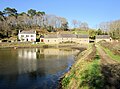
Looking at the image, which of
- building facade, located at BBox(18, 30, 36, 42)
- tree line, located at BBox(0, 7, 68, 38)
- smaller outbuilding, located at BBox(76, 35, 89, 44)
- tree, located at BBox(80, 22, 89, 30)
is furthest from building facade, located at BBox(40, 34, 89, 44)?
tree, located at BBox(80, 22, 89, 30)

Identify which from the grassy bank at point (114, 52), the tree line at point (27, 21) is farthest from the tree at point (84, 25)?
the grassy bank at point (114, 52)

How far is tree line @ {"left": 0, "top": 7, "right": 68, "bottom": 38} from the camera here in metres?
97.2

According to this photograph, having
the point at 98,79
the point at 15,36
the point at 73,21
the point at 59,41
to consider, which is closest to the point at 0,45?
the point at 15,36

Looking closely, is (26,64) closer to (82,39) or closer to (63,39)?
(63,39)

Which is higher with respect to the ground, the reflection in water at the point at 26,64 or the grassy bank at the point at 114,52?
the grassy bank at the point at 114,52

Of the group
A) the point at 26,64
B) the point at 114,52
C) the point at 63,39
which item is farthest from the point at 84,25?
the point at 26,64

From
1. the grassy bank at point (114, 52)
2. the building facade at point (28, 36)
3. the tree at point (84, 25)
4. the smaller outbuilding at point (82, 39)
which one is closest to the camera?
the grassy bank at point (114, 52)

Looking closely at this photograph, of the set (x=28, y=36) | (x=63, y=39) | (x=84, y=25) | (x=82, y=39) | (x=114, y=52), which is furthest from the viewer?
(x=84, y=25)

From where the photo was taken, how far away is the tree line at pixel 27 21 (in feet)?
319

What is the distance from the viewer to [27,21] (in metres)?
117

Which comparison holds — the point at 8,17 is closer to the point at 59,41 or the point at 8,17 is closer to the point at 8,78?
the point at 59,41

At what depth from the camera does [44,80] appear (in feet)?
72.6

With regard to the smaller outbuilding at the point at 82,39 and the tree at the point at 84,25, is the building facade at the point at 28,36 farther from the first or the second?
the tree at the point at 84,25

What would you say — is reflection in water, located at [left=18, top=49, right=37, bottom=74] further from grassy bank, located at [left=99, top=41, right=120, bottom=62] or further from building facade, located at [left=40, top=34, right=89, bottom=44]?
building facade, located at [left=40, top=34, right=89, bottom=44]
